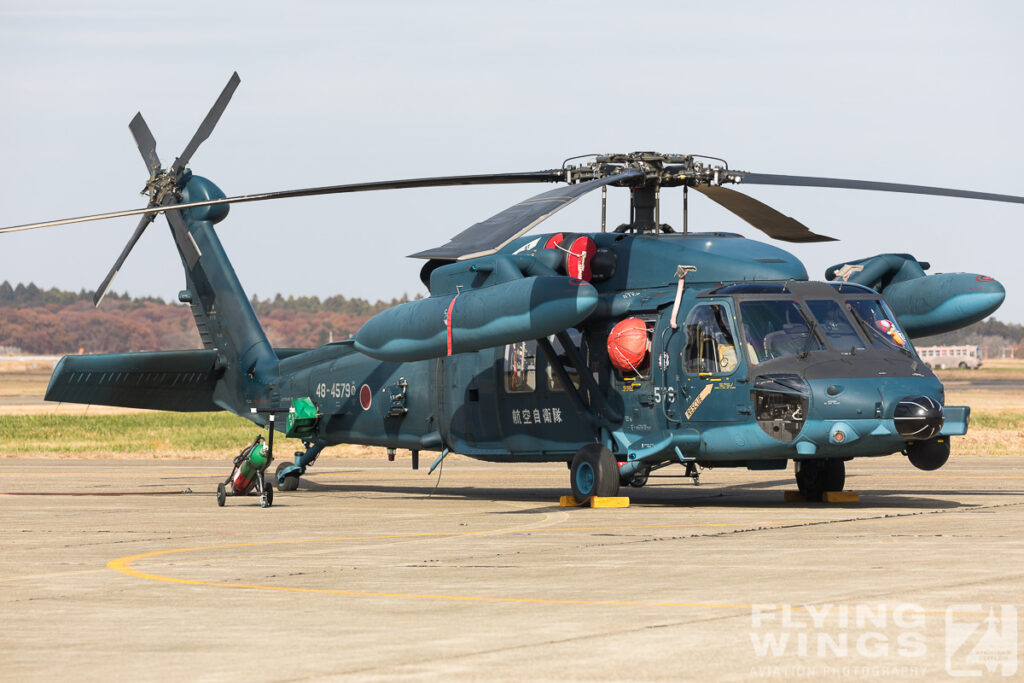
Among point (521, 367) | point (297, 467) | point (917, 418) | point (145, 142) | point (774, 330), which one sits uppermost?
point (145, 142)

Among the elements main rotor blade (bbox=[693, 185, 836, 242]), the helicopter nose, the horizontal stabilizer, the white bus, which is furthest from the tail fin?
the white bus

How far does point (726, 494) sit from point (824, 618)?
1460cm

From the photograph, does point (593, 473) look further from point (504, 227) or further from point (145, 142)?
point (145, 142)

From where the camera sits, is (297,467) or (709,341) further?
(297,467)

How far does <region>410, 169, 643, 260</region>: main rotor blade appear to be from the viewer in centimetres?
1688

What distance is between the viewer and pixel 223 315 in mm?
28641

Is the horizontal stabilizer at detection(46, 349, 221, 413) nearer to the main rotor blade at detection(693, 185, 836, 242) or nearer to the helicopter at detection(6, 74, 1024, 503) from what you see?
the helicopter at detection(6, 74, 1024, 503)

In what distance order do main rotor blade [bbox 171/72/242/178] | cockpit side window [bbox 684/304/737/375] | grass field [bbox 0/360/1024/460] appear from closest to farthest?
1. cockpit side window [bbox 684/304/737/375]
2. main rotor blade [bbox 171/72/242/178]
3. grass field [bbox 0/360/1024/460]

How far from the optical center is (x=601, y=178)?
20.1 m

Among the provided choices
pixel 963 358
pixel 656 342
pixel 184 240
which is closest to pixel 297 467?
pixel 184 240

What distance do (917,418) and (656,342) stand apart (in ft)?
12.5

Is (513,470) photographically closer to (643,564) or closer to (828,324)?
(828,324)

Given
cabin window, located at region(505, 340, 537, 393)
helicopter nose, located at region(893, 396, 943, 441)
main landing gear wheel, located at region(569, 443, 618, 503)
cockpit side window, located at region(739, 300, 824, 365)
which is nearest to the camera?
helicopter nose, located at region(893, 396, 943, 441)

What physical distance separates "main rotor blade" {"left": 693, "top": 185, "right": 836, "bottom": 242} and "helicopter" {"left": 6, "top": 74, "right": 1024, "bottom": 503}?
1.6 inches
